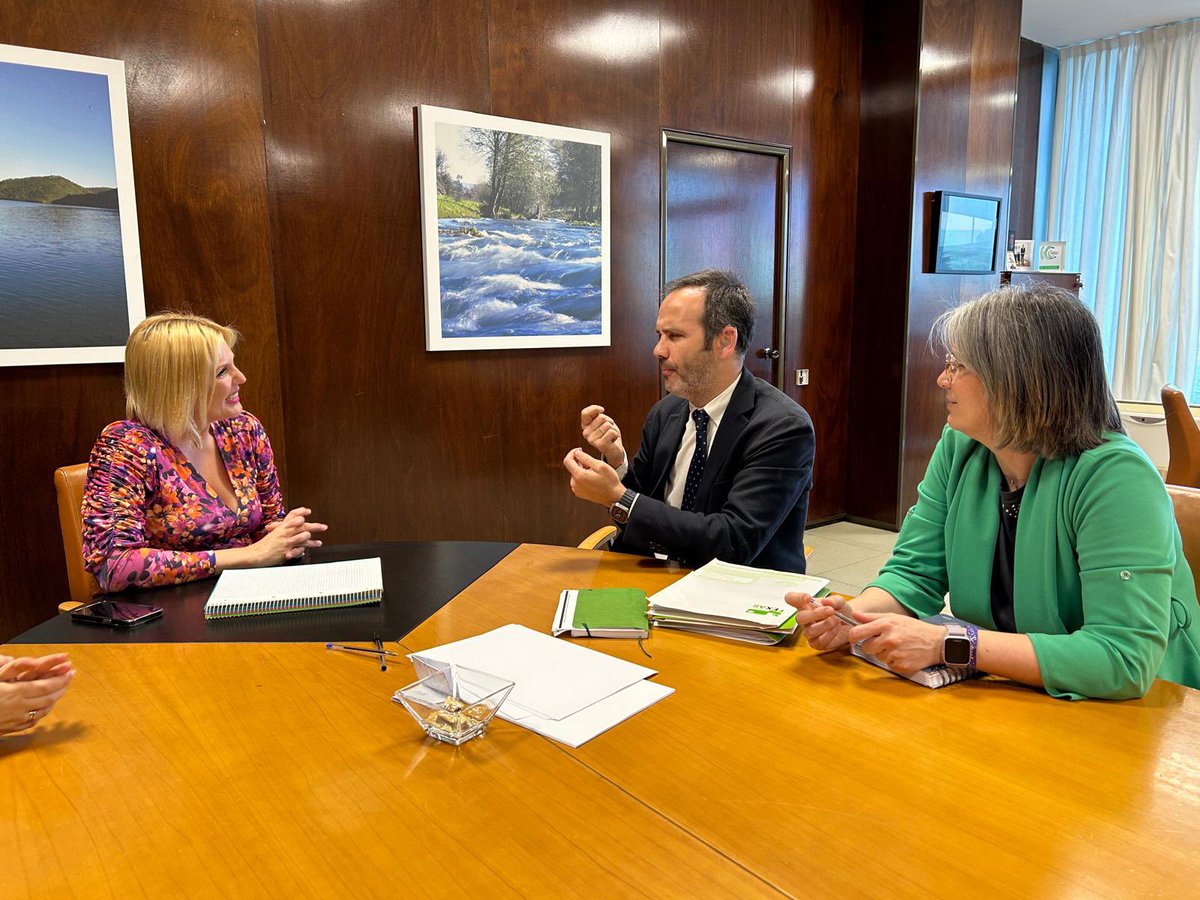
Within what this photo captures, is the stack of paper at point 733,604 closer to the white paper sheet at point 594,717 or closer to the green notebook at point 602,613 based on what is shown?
the green notebook at point 602,613

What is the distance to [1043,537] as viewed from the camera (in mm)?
1439

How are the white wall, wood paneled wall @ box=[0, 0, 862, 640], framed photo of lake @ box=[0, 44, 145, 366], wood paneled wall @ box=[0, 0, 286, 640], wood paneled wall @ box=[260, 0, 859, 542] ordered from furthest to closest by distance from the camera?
the white wall → wood paneled wall @ box=[260, 0, 859, 542] → wood paneled wall @ box=[0, 0, 862, 640] → wood paneled wall @ box=[0, 0, 286, 640] → framed photo of lake @ box=[0, 44, 145, 366]

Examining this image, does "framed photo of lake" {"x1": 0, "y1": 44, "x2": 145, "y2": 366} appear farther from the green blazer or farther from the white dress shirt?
the green blazer

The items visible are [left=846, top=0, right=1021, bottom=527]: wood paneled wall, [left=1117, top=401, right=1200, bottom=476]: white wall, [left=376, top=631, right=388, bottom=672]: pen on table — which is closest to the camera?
[left=376, top=631, right=388, bottom=672]: pen on table

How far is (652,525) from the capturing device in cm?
199

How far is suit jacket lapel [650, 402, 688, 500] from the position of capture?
8.04ft

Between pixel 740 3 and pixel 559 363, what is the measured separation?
89.4 inches

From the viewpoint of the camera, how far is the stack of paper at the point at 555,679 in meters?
1.24

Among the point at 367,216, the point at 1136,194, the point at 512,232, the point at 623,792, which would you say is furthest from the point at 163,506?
the point at 1136,194

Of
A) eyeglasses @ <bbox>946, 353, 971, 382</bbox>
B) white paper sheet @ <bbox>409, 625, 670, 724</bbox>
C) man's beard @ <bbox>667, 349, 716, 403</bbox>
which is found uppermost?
eyeglasses @ <bbox>946, 353, 971, 382</bbox>

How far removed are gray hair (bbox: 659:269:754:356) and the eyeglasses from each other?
862mm

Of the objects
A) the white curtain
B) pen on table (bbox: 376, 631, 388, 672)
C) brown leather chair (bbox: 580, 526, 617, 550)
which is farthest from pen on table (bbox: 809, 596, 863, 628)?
the white curtain

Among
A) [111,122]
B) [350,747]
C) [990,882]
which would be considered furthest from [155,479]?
[990,882]

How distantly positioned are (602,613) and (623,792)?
0.56 meters
